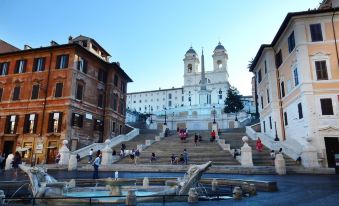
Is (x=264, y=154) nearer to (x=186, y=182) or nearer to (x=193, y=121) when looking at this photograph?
(x=186, y=182)

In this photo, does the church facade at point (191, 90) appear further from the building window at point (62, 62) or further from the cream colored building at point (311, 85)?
the cream colored building at point (311, 85)

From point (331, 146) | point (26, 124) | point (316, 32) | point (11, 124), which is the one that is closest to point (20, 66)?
point (11, 124)

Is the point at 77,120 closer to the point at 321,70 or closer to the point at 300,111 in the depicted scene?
the point at 300,111

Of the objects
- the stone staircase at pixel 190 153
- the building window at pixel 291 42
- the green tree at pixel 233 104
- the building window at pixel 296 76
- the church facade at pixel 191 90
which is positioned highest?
the church facade at pixel 191 90

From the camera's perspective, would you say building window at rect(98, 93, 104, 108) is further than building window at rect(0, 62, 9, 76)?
Yes

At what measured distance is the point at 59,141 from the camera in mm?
29141

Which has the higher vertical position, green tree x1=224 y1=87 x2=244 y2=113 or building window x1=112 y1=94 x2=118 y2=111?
green tree x1=224 y1=87 x2=244 y2=113

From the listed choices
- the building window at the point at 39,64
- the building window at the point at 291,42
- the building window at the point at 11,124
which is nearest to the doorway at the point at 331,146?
the building window at the point at 291,42

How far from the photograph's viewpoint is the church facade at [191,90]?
102 meters

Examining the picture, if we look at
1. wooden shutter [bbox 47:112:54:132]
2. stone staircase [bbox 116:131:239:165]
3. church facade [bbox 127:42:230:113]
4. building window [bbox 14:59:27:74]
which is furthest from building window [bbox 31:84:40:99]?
church facade [bbox 127:42:230:113]

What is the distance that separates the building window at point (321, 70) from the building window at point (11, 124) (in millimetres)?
32274

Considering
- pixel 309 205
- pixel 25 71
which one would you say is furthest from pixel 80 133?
pixel 309 205

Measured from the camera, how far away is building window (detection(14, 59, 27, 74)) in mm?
33312

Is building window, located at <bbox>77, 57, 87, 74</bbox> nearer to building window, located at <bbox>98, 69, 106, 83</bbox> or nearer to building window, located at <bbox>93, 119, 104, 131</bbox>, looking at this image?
building window, located at <bbox>98, 69, 106, 83</bbox>
